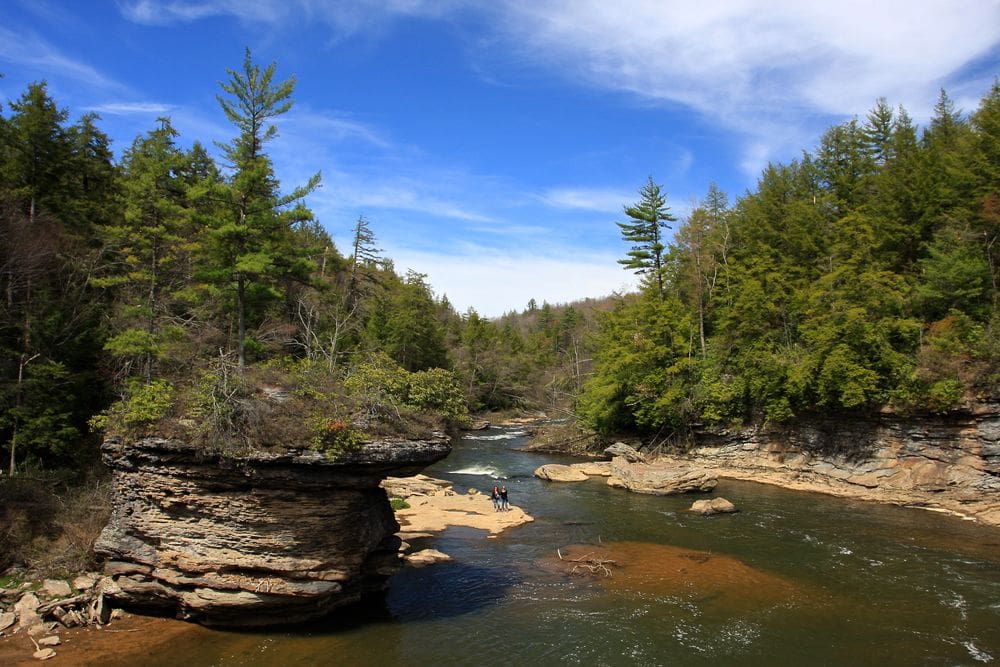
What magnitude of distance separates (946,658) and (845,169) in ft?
142

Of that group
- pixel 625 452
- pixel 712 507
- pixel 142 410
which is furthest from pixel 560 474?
pixel 142 410

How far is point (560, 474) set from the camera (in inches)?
1447

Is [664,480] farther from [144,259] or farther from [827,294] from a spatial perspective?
[144,259]

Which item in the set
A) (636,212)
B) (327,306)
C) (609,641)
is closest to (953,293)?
(636,212)

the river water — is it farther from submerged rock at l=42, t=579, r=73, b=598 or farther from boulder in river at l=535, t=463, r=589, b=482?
boulder in river at l=535, t=463, r=589, b=482

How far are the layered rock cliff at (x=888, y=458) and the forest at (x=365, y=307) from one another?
1.31 meters

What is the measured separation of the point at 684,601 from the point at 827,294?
26.6 metres

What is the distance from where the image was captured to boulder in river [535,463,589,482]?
36281mm

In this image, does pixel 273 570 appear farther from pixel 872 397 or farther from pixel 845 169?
pixel 845 169

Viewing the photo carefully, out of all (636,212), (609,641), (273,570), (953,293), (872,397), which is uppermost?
(636,212)

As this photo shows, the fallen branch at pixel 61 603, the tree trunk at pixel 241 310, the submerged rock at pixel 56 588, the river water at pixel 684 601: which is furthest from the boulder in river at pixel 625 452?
the submerged rock at pixel 56 588

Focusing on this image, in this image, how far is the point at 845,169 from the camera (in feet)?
150

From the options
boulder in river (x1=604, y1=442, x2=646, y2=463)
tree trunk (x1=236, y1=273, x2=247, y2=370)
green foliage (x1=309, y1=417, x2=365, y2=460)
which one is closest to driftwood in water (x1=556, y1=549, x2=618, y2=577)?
green foliage (x1=309, y1=417, x2=365, y2=460)

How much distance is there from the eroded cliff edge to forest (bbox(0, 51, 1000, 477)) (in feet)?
2.57
